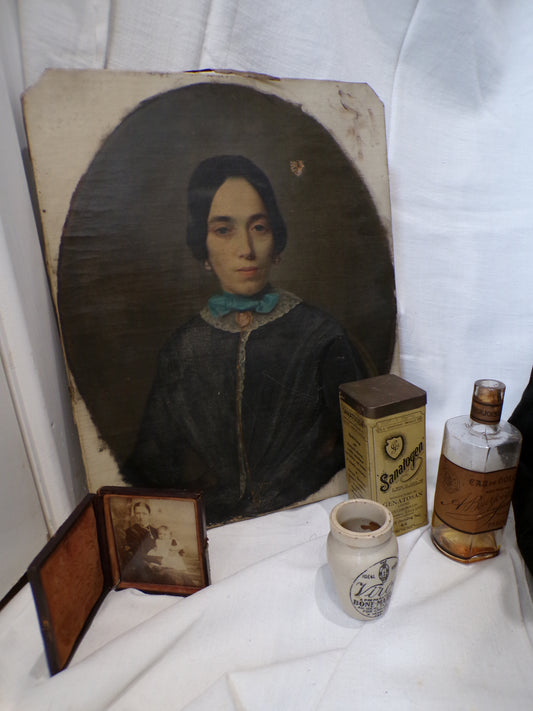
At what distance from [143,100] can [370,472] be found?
69 centimetres

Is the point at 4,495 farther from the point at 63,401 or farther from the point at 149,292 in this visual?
the point at 149,292

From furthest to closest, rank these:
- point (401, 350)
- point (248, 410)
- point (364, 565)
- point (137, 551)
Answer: point (401, 350), point (248, 410), point (137, 551), point (364, 565)

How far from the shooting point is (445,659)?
23.5 inches

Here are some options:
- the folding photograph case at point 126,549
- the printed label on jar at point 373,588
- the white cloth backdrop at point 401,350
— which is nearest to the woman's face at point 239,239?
the white cloth backdrop at point 401,350

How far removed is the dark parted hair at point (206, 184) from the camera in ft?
2.44

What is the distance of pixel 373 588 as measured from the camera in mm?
618

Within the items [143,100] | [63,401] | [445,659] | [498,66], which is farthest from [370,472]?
[498,66]

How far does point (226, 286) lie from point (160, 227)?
14cm

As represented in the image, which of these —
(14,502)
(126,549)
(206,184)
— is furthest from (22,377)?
(206,184)

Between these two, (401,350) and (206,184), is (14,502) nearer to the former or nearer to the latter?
(206,184)

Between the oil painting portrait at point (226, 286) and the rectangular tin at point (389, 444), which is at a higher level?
the oil painting portrait at point (226, 286)

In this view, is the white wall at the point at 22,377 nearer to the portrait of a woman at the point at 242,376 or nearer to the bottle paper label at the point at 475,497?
the portrait of a woman at the point at 242,376

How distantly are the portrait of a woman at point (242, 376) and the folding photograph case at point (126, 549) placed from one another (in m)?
0.11

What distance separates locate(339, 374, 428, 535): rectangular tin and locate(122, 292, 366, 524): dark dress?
6 centimetres
